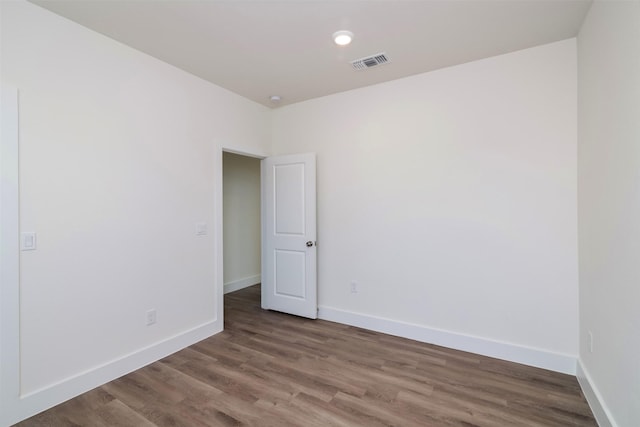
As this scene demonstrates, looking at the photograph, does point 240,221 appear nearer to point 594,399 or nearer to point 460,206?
point 460,206

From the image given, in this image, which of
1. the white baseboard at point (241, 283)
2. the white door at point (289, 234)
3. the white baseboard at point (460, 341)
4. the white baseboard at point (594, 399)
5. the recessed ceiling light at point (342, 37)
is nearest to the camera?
the white baseboard at point (594, 399)

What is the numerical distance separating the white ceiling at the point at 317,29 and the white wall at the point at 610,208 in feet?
1.57

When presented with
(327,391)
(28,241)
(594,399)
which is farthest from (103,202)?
(594,399)

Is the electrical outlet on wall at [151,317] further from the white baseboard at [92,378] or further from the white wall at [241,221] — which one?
the white wall at [241,221]

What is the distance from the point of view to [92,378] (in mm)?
2242

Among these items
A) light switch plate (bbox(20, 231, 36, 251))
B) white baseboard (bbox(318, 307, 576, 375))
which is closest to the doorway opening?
white baseboard (bbox(318, 307, 576, 375))

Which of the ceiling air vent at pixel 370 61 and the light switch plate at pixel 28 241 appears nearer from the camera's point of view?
the light switch plate at pixel 28 241

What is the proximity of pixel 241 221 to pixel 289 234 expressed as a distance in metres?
1.73

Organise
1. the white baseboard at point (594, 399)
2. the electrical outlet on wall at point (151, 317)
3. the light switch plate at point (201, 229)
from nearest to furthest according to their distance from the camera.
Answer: the white baseboard at point (594, 399)
the electrical outlet on wall at point (151, 317)
the light switch plate at point (201, 229)

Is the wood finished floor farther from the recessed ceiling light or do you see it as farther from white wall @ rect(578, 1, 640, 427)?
the recessed ceiling light

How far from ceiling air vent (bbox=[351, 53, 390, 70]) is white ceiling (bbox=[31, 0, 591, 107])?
0.17ft

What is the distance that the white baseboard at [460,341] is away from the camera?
2.46 m

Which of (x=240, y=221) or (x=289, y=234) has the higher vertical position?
(x=240, y=221)

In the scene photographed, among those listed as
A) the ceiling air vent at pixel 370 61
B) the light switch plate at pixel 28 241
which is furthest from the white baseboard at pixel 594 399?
the light switch plate at pixel 28 241
